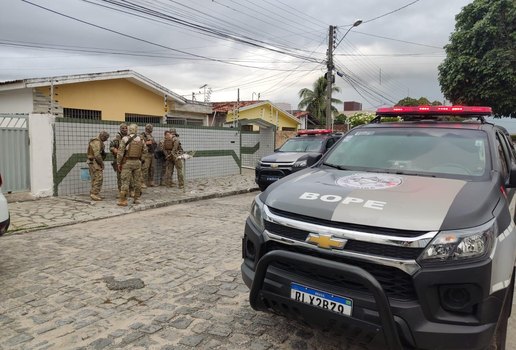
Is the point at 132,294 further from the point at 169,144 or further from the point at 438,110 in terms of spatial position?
the point at 169,144

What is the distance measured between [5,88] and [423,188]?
520 inches

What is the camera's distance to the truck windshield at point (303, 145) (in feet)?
40.2

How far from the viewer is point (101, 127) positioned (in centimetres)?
1052

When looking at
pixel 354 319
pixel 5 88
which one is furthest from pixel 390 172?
pixel 5 88

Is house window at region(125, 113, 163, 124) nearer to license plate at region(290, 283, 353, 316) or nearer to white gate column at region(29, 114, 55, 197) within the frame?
white gate column at region(29, 114, 55, 197)

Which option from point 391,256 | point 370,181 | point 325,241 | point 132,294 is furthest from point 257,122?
point 391,256

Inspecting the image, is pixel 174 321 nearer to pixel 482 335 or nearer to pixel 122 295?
pixel 122 295

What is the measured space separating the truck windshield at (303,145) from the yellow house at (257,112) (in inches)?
333

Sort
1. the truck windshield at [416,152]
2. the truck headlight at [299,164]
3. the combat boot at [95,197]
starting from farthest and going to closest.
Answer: the truck headlight at [299,164] → the combat boot at [95,197] → the truck windshield at [416,152]

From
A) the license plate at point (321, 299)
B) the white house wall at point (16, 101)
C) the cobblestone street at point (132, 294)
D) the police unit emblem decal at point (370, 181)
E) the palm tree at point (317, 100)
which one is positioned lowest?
the cobblestone street at point (132, 294)

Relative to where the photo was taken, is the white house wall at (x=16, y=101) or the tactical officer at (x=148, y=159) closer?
the tactical officer at (x=148, y=159)

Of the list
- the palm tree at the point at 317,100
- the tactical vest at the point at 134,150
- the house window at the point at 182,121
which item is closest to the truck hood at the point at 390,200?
the tactical vest at the point at 134,150

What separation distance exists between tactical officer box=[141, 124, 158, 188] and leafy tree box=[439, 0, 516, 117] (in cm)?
1624

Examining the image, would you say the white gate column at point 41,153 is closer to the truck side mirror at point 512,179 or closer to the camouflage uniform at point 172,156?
the camouflage uniform at point 172,156
